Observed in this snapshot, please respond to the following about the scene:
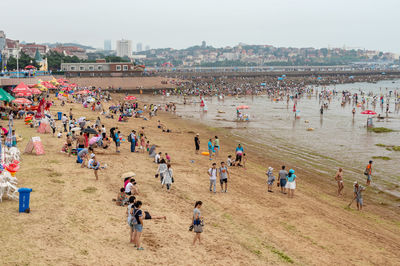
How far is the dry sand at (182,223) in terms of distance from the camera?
30.6 ft

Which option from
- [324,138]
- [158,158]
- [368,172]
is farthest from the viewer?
[324,138]

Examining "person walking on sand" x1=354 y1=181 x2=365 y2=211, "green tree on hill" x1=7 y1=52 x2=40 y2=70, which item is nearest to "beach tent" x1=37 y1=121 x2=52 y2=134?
"person walking on sand" x1=354 y1=181 x2=365 y2=211

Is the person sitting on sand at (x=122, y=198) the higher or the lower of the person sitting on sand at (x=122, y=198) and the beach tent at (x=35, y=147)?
the lower

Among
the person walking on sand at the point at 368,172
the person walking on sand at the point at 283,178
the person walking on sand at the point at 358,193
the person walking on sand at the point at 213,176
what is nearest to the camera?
the person walking on sand at the point at 213,176

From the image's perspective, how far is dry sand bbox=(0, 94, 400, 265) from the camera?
932 centimetres

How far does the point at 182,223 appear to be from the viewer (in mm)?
11766

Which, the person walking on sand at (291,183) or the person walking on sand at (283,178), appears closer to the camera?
the person walking on sand at (291,183)

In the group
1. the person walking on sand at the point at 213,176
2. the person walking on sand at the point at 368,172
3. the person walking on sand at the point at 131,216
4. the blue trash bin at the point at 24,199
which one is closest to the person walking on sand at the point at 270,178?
the person walking on sand at the point at 213,176

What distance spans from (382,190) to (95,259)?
1457 cm

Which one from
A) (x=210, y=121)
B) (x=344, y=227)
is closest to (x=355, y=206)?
(x=344, y=227)

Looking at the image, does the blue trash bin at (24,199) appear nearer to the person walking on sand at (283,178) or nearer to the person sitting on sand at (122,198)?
the person sitting on sand at (122,198)

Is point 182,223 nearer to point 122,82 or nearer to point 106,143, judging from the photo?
point 106,143

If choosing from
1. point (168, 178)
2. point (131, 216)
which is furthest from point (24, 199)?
point (168, 178)

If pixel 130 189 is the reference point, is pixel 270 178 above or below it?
below
